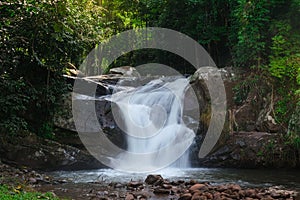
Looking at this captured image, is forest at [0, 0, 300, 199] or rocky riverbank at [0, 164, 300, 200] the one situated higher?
forest at [0, 0, 300, 199]

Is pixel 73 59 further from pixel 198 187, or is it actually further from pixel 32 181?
pixel 198 187

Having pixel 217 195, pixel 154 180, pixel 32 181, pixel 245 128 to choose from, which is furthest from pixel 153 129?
pixel 217 195

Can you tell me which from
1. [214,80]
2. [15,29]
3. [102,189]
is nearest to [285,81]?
[214,80]

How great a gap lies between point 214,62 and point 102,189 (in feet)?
37.3

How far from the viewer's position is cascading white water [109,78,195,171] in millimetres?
10625

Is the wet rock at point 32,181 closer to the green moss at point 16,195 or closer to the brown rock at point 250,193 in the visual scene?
the green moss at point 16,195

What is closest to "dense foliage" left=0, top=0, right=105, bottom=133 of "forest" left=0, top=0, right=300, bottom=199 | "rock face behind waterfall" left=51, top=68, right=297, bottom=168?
"forest" left=0, top=0, right=300, bottom=199

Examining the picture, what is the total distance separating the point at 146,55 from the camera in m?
23.8

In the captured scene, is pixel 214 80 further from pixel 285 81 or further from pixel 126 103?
pixel 126 103

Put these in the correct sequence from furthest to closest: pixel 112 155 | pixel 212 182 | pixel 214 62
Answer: pixel 214 62 < pixel 112 155 < pixel 212 182

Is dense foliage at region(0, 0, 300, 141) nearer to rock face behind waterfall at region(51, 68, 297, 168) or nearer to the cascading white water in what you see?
rock face behind waterfall at region(51, 68, 297, 168)

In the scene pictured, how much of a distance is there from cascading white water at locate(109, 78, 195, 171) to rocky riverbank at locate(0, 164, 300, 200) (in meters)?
2.33

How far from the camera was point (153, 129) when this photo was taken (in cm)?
1135

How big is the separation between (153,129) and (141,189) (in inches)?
153
